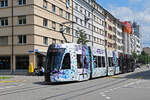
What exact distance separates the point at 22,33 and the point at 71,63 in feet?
59.2

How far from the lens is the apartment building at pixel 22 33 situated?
3422 centimetres

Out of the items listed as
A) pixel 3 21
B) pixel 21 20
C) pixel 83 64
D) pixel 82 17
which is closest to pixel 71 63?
pixel 83 64

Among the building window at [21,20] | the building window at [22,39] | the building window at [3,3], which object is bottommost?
the building window at [22,39]

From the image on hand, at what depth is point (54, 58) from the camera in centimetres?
1797

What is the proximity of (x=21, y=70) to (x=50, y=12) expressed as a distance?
34.8ft

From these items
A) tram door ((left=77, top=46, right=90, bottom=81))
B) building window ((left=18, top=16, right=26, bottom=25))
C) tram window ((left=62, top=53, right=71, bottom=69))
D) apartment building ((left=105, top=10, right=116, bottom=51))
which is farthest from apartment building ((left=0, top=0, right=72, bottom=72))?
apartment building ((left=105, top=10, right=116, bottom=51))

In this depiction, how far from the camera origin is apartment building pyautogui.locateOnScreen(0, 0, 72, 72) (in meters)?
34.2

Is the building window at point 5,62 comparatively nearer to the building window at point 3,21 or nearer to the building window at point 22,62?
the building window at point 22,62

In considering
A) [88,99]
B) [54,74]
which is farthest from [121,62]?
[88,99]

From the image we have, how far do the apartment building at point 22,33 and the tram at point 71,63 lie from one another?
1231cm

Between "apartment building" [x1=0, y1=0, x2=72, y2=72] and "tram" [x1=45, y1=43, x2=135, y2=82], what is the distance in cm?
1231

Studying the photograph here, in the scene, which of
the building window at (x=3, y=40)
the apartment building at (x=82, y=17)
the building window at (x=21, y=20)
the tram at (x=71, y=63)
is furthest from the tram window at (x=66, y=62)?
the apartment building at (x=82, y=17)

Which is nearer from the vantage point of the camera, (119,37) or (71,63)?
(71,63)

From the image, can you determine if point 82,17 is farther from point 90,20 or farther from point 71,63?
point 71,63
